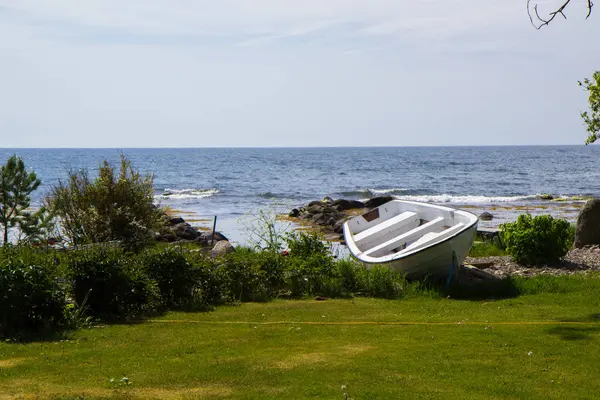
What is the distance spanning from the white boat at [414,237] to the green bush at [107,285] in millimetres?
5023

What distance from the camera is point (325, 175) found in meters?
79.1

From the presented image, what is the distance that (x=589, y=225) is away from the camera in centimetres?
1856

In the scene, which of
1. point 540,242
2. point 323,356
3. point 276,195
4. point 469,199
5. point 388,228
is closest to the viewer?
point 323,356

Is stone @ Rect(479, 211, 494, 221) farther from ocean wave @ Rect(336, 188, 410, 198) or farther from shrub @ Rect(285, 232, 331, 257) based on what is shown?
shrub @ Rect(285, 232, 331, 257)

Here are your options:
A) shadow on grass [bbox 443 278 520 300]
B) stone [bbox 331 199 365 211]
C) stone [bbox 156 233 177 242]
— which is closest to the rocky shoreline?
stone [bbox 331 199 365 211]

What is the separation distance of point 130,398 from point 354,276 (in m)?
6.96

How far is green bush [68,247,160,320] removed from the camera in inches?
394

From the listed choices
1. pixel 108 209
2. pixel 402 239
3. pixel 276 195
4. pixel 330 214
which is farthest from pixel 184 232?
pixel 276 195

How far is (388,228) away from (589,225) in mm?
5279

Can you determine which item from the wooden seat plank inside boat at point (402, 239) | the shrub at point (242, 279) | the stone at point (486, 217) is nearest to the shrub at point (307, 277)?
the shrub at point (242, 279)

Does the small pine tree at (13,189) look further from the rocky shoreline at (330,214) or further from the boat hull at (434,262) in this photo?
the rocky shoreline at (330,214)

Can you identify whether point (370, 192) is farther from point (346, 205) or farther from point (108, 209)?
point (108, 209)

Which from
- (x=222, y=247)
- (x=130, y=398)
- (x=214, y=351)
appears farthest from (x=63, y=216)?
(x=130, y=398)

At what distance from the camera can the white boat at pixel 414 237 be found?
44.4 feet
